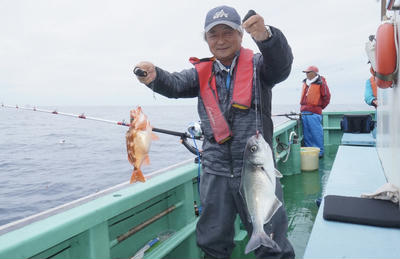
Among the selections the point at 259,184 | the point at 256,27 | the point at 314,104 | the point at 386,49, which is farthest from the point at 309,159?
the point at 256,27

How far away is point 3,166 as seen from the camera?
498 inches

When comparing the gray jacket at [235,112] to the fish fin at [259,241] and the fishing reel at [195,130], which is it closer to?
the fishing reel at [195,130]

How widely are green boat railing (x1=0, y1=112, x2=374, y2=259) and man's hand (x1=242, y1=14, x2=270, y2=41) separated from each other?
1526 millimetres

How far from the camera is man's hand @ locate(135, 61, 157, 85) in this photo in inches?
86.4

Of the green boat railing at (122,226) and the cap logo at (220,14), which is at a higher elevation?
the cap logo at (220,14)

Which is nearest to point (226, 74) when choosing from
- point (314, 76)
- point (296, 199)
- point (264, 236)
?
point (264, 236)

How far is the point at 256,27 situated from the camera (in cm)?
190

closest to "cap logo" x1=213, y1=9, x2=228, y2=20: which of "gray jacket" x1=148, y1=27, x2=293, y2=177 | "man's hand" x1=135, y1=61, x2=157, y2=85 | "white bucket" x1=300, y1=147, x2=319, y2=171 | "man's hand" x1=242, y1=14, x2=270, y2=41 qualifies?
"man's hand" x1=242, y1=14, x2=270, y2=41

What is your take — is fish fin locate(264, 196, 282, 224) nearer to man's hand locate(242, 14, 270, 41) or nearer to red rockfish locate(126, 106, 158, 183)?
red rockfish locate(126, 106, 158, 183)

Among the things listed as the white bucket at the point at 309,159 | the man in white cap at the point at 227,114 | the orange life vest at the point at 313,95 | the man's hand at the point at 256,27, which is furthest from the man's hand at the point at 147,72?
the orange life vest at the point at 313,95

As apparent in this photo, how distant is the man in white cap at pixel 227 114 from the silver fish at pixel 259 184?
0.32 meters

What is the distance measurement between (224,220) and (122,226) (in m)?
0.94

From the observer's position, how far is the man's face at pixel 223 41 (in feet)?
7.30

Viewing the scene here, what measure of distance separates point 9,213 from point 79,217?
21.7ft
